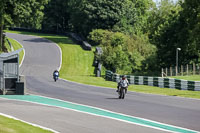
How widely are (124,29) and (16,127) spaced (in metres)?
68.5

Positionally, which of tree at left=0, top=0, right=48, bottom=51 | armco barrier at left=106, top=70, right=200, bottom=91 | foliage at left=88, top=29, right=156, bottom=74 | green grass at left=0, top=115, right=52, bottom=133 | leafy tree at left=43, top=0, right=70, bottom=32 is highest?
leafy tree at left=43, top=0, right=70, bottom=32

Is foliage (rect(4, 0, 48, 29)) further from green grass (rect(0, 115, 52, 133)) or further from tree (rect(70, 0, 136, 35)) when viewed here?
green grass (rect(0, 115, 52, 133))

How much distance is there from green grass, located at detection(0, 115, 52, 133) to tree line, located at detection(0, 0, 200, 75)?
47006 millimetres

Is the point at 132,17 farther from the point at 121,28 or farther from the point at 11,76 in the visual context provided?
the point at 11,76

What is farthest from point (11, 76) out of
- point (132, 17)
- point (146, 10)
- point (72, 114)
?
point (146, 10)

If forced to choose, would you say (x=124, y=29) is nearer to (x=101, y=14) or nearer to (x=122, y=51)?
(x=101, y=14)

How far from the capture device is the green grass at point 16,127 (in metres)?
12.4

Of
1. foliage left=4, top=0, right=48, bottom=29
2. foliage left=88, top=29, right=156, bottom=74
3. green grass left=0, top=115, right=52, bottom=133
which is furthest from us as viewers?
foliage left=4, top=0, right=48, bottom=29

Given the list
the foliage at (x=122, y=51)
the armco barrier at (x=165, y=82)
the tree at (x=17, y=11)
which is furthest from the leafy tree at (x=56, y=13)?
the armco barrier at (x=165, y=82)

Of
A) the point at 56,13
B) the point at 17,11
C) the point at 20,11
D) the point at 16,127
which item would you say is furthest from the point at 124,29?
the point at 16,127

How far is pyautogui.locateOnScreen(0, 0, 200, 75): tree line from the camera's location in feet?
206

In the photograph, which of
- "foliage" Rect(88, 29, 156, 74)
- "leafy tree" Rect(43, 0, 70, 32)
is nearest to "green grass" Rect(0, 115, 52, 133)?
"foliage" Rect(88, 29, 156, 74)

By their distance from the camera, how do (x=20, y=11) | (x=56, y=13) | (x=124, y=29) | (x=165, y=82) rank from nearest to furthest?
(x=165, y=82) → (x=20, y=11) → (x=124, y=29) → (x=56, y=13)

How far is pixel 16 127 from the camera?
1299 cm
